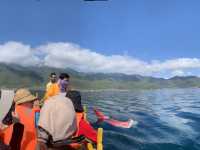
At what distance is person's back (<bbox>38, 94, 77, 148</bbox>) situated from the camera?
18.8ft

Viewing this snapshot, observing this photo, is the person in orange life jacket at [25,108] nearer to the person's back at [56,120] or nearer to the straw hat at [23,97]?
the straw hat at [23,97]

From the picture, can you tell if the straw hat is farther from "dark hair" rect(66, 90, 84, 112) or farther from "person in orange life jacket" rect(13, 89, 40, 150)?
"dark hair" rect(66, 90, 84, 112)

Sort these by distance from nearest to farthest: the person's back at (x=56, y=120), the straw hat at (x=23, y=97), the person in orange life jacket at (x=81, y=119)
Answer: the person's back at (x=56, y=120) < the straw hat at (x=23, y=97) < the person in orange life jacket at (x=81, y=119)

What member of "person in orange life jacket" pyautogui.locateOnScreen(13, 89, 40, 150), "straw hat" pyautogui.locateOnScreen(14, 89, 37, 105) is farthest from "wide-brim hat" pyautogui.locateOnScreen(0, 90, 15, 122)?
"straw hat" pyautogui.locateOnScreen(14, 89, 37, 105)

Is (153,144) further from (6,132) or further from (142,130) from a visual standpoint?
(6,132)

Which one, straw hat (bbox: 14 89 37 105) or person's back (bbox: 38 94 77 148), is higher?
straw hat (bbox: 14 89 37 105)

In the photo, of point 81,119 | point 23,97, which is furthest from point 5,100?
point 81,119

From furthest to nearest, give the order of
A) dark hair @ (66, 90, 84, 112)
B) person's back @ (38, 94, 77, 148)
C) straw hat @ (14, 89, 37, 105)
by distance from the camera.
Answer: dark hair @ (66, 90, 84, 112), straw hat @ (14, 89, 37, 105), person's back @ (38, 94, 77, 148)

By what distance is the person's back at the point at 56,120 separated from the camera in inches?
226

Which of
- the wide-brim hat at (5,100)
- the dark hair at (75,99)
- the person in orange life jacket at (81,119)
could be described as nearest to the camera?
the wide-brim hat at (5,100)

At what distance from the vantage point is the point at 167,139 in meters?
22.2

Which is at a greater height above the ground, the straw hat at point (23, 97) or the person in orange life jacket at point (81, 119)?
the straw hat at point (23, 97)

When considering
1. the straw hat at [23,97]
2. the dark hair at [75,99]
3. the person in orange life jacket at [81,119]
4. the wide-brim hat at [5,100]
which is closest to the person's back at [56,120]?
the straw hat at [23,97]

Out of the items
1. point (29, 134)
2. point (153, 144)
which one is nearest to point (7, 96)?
point (29, 134)
